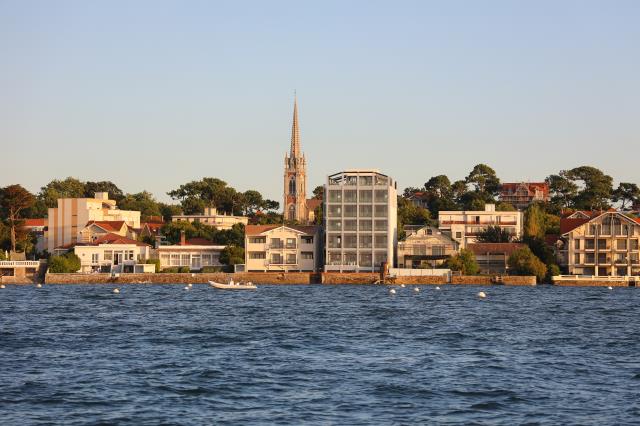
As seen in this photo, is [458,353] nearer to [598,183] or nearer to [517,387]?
[517,387]

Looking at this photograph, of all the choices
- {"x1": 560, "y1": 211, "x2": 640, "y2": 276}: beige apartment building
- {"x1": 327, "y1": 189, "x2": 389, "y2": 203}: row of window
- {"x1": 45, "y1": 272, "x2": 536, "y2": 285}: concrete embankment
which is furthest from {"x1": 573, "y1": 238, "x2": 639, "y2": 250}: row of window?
{"x1": 327, "y1": 189, "x2": 389, "y2": 203}: row of window

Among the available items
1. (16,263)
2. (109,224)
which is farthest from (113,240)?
(16,263)

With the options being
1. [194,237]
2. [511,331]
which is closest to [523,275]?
[194,237]

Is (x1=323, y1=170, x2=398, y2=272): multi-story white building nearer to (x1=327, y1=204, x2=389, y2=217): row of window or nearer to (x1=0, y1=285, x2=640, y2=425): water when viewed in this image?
(x1=327, y1=204, x2=389, y2=217): row of window

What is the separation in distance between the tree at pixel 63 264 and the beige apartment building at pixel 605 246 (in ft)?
214

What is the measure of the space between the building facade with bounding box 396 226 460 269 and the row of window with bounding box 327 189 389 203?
860 centimetres

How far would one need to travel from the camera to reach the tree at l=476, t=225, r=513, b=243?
499 feet

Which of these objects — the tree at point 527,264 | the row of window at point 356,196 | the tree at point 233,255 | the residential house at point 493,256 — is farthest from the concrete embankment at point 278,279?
the row of window at point 356,196

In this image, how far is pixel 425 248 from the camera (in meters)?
141

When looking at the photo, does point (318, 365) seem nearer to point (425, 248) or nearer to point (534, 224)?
point (425, 248)

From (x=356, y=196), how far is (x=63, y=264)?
3937 cm

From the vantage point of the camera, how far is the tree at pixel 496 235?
152125 mm

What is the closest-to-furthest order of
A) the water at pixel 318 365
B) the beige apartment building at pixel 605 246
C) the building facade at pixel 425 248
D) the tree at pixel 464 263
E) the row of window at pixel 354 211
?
the water at pixel 318 365, the tree at pixel 464 263, the beige apartment building at pixel 605 246, the row of window at pixel 354 211, the building facade at pixel 425 248

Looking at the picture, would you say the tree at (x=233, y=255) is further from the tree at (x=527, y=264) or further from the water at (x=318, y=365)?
the water at (x=318, y=365)
